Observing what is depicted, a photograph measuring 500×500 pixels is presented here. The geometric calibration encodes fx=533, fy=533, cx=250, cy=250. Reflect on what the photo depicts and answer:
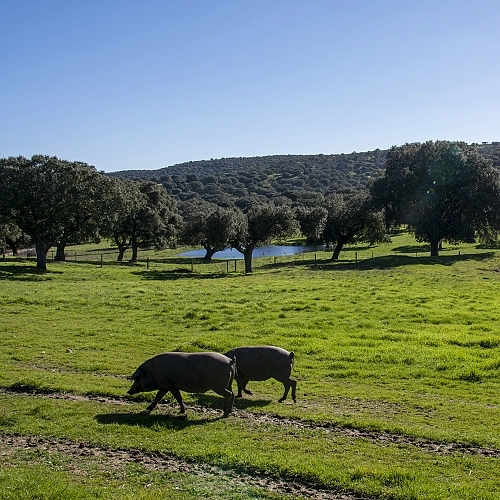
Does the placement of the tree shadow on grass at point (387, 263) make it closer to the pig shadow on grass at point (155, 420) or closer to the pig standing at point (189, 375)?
the pig standing at point (189, 375)

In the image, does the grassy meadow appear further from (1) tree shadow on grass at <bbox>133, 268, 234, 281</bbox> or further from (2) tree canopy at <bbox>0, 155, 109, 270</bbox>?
(1) tree shadow on grass at <bbox>133, 268, 234, 281</bbox>

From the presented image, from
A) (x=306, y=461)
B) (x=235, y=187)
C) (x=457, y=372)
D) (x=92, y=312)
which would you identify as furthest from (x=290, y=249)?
(x=235, y=187)

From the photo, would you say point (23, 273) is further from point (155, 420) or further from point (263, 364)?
point (155, 420)

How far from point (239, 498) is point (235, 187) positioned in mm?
183903

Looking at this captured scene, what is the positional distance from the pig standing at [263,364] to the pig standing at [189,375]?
1.24 metres

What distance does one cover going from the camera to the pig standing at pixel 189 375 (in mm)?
12125

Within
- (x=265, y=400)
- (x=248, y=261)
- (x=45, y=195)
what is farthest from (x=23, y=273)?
(x=265, y=400)

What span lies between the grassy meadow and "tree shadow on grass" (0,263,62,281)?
9.59 metres

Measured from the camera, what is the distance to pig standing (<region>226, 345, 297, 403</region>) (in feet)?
44.3

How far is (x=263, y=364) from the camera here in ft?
44.5

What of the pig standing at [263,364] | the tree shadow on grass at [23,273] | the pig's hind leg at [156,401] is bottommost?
the pig's hind leg at [156,401]

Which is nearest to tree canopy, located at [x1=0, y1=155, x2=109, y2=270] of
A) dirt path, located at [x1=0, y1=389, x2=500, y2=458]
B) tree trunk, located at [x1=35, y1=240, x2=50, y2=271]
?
tree trunk, located at [x1=35, y1=240, x2=50, y2=271]

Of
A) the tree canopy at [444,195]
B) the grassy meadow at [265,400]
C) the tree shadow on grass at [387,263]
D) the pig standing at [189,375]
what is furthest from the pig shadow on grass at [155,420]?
the tree canopy at [444,195]

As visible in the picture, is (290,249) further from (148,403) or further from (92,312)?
(148,403)
